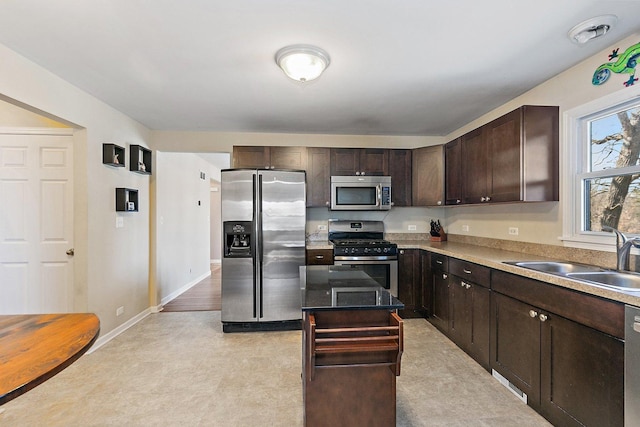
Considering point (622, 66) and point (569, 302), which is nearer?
point (569, 302)

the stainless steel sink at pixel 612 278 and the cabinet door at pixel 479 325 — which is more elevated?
the stainless steel sink at pixel 612 278

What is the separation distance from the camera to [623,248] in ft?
6.12

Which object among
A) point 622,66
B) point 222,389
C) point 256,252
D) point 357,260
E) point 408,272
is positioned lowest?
point 222,389

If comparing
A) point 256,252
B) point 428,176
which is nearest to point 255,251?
point 256,252

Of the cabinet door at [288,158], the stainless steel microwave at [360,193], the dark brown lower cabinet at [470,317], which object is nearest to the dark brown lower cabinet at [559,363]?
the dark brown lower cabinet at [470,317]

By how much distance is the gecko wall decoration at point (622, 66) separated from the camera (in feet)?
6.24

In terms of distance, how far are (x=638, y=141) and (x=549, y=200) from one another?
25.2 inches

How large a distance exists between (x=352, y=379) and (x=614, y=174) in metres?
2.25

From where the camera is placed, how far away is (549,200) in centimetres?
244

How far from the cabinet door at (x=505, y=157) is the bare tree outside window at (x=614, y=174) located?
462 millimetres

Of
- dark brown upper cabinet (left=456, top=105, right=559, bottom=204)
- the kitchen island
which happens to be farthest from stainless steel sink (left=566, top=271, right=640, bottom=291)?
the kitchen island

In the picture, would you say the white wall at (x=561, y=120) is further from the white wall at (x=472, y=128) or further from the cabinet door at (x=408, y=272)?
the cabinet door at (x=408, y=272)

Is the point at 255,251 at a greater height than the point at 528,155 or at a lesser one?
lesser

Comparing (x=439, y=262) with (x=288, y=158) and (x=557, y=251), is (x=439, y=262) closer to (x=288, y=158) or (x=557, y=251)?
(x=557, y=251)
